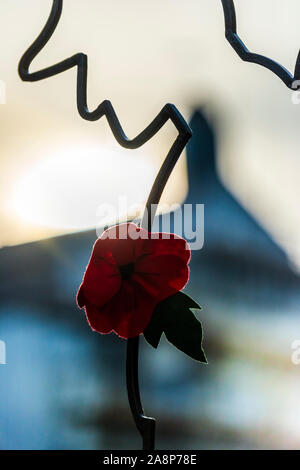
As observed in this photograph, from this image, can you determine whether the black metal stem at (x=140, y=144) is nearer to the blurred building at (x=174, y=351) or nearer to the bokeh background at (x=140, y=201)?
the bokeh background at (x=140, y=201)

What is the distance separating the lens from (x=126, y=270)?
0.35m

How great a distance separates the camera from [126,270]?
353 mm

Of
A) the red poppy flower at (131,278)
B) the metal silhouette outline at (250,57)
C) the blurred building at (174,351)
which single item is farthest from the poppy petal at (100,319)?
the blurred building at (174,351)

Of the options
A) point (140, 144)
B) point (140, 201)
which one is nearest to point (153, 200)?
point (140, 144)

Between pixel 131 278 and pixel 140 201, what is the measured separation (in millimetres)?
268

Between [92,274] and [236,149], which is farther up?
[236,149]

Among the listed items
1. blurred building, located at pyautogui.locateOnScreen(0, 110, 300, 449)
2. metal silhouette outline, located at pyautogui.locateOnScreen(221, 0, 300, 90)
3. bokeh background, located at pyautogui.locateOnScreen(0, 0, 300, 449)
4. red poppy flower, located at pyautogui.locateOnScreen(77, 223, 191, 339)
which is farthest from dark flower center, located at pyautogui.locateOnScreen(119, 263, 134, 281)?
blurred building, located at pyautogui.locateOnScreen(0, 110, 300, 449)

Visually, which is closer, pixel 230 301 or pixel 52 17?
pixel 52 17

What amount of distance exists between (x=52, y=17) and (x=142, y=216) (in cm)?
15

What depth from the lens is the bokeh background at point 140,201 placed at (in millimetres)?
708

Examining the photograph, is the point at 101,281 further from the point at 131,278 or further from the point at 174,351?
the point at 174,351

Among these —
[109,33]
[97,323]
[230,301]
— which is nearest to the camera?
[97,323]

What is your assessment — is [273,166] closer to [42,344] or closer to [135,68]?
[135,68]

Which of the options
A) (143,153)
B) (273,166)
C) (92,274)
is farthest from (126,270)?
(273,166)
